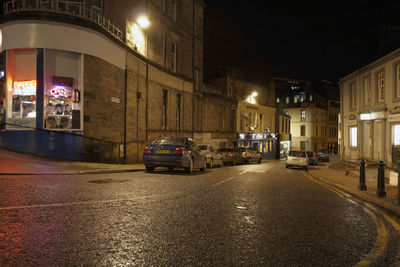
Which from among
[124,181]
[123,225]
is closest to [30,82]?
[124,181]

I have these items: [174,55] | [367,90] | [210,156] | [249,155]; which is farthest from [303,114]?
[210,156]

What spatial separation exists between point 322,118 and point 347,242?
225 ft

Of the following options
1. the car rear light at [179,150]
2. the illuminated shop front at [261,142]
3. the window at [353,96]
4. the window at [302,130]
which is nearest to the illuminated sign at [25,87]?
the car rear light at [179,150]

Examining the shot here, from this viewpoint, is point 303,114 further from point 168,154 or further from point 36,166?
point 36,166

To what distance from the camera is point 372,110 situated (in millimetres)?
21172

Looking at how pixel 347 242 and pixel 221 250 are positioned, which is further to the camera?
pixel 347 242

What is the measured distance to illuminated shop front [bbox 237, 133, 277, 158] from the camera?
45.6 m

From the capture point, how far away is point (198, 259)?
4.17 m

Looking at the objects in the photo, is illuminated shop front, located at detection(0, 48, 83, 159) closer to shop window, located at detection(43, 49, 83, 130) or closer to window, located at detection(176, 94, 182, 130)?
shop window, located at detection(43, 49, 83, 130)

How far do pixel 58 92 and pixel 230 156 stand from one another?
14459mm

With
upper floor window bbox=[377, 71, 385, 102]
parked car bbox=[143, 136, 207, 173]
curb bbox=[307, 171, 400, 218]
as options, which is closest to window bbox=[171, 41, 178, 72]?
upper floor window bbox=[377, 71, 385, 102]

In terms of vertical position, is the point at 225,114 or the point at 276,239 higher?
the point at 225,114

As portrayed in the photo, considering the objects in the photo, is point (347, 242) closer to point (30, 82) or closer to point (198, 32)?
point (30, 82)

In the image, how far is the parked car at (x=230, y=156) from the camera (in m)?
25.8
